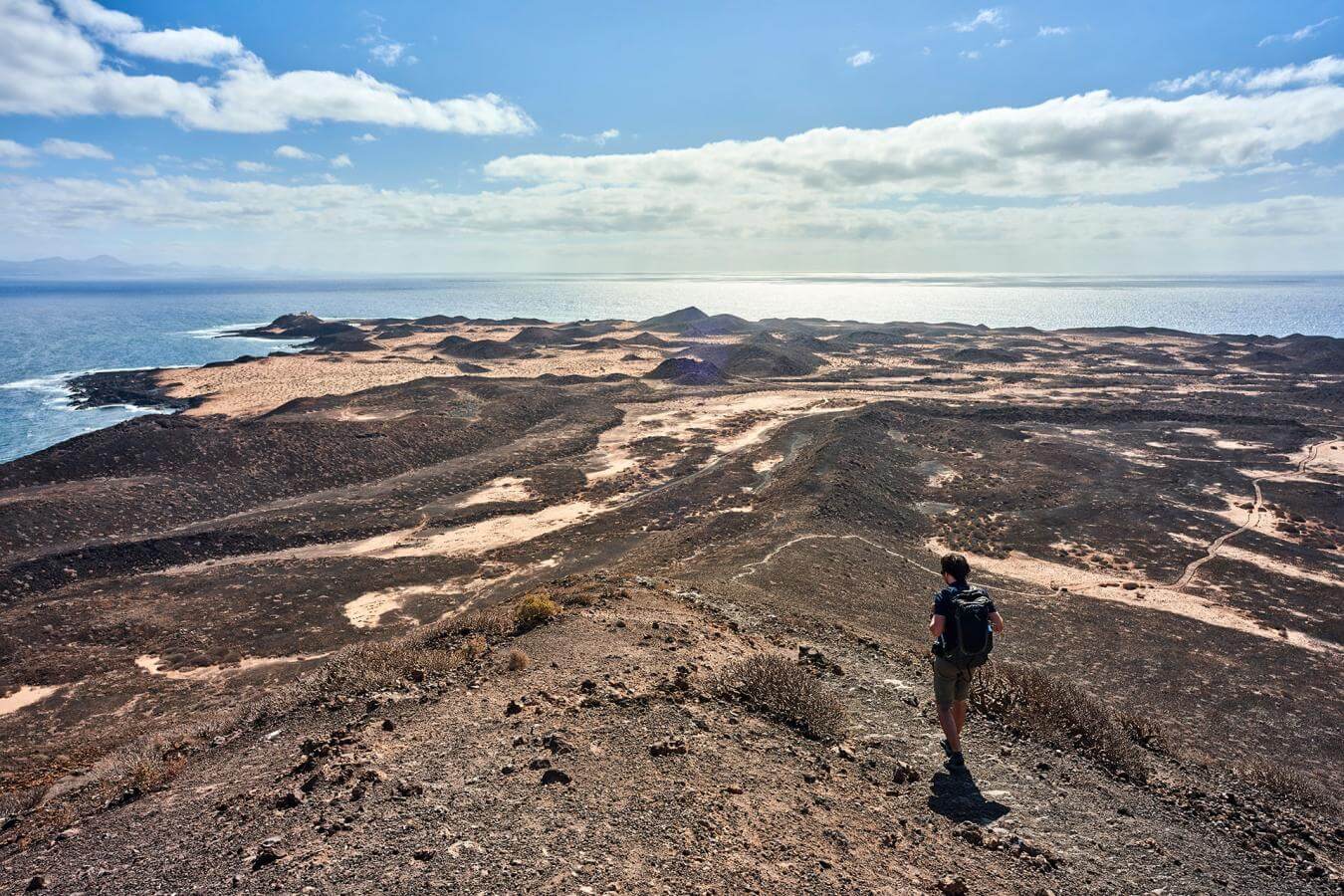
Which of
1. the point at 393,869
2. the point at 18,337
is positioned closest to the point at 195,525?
the point at 393,869

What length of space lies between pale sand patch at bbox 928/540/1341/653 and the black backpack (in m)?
14.9

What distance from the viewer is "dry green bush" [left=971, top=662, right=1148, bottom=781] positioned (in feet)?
28.6

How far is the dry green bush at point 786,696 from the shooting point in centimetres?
866

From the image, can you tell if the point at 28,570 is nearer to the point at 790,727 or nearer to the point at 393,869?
the point at 393,869

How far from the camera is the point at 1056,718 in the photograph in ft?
30.3

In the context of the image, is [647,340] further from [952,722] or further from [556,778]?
[556,778]

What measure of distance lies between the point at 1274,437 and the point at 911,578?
125ft

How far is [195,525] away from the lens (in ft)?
91.2

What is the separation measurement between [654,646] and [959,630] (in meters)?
5.25

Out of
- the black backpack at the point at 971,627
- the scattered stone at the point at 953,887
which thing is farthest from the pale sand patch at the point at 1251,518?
the scattered stone at the point at 953,887

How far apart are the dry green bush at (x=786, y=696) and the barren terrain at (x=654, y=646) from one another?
21 cm

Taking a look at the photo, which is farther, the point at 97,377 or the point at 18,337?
the point at 18,337

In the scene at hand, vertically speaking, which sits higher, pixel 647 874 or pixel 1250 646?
pixel 647 874

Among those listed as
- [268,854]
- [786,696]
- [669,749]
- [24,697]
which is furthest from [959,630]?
[24,697]
